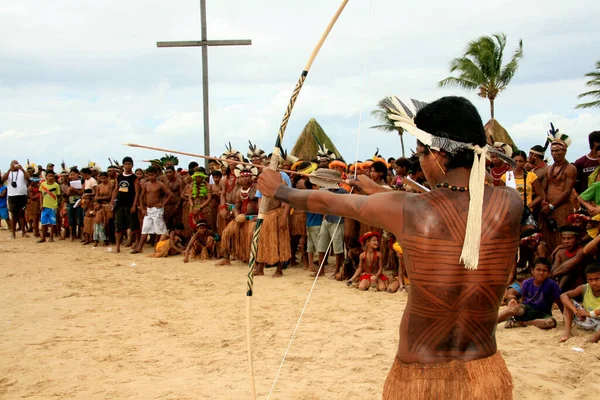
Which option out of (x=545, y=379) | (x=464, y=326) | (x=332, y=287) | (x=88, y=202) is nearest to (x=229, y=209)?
(x=332, y=287)

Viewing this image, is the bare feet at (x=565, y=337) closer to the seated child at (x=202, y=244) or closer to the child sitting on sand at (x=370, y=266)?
the child sitting on sand at (x=370, y=266)

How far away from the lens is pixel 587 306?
5.66 metres

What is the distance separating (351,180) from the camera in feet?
10.7

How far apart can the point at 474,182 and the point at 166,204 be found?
1055cm

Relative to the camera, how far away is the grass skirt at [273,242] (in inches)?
366

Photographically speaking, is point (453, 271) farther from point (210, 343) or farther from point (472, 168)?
point (210, 343)

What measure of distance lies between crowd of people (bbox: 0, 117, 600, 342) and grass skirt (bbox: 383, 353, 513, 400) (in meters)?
0.68

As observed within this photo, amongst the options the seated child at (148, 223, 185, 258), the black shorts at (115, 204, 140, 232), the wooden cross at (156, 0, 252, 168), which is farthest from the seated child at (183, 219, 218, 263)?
the wooden cross at (156, 0, 252, 168)

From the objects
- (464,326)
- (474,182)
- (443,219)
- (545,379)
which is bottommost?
(545,379)

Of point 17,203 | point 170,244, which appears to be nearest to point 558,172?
point 170,244

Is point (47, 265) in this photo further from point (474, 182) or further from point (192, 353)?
point (474, 182)

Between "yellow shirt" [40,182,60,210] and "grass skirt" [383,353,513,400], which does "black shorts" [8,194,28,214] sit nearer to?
"yellow shirt" [40,182,60,210]

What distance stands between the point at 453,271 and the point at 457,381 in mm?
438

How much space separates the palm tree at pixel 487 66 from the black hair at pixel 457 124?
Answer: 2579 cm
